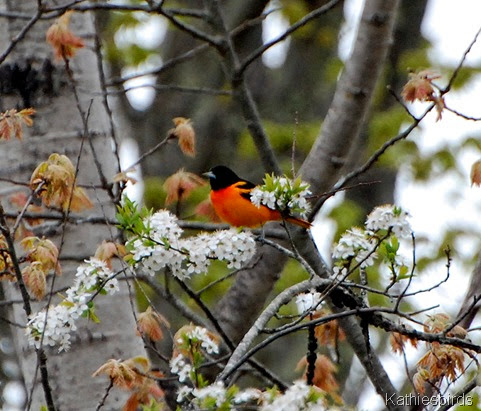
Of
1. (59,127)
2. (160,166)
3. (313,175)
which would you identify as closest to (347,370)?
(160,166)

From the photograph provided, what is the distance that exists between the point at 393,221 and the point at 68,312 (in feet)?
3.35

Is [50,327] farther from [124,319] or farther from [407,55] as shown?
[407,55]

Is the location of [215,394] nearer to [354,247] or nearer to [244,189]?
[354,247]

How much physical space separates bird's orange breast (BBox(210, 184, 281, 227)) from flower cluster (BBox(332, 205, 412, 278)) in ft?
6.89

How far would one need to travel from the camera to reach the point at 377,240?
2863 mm

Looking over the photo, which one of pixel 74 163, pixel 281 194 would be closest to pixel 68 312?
pixel 281 194

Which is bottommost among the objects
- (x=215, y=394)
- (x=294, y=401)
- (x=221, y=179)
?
(x=294, y=401)

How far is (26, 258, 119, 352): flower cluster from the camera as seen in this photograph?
2.73m

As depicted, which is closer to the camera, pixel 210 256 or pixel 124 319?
pixel 210 256

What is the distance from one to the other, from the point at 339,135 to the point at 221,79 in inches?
210

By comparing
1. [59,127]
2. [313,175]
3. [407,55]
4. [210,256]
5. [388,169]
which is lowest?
[210,256]

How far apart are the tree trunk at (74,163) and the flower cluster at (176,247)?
963 mm

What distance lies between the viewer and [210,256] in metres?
2.85

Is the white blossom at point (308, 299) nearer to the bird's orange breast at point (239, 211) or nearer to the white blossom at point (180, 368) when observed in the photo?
the white blossom at point (180, 368)
